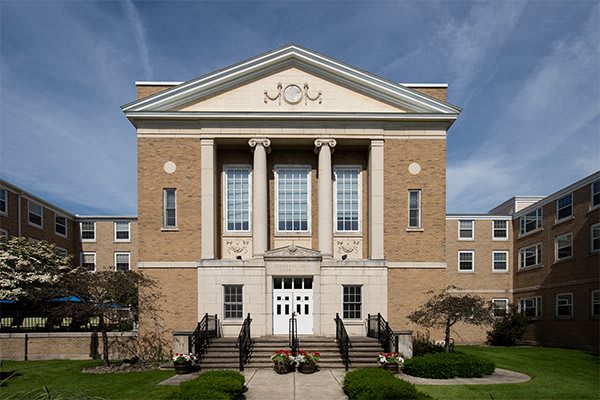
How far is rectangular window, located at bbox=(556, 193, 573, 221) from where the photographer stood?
31859 millimetres

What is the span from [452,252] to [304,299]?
2033 cm

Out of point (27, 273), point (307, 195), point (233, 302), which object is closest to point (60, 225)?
point (27, 273)

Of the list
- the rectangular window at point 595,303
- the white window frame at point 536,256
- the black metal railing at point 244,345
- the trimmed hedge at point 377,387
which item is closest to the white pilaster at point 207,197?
the black metal railing at point 244,345

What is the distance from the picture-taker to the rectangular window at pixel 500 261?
3922 cm

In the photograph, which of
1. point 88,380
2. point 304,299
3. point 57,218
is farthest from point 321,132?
point 57,218

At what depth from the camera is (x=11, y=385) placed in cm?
1527

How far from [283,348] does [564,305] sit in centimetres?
2256

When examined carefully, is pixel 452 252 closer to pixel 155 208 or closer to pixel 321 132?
pixel 321 132

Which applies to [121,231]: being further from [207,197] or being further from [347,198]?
[347,198]

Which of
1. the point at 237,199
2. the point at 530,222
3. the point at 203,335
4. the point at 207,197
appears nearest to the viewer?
the point at 203,335

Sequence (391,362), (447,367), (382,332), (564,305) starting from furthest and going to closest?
(564,305)
(382,332)
(391,362)
(447,367)

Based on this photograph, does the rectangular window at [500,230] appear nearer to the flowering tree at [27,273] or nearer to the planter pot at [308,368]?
the planter pot at [308,368]

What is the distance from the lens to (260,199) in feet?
77.0

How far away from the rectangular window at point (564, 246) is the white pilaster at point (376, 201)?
16502mm
